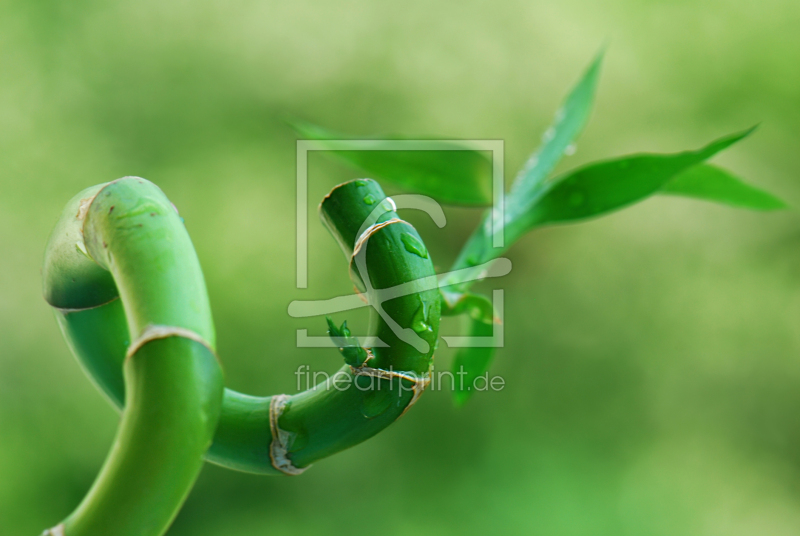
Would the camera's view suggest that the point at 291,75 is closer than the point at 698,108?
No

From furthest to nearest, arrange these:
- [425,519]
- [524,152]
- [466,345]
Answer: [524,152]
[425,519]
[466,345]

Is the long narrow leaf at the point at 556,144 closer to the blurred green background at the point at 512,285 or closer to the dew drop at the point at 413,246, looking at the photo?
the dew drop at the point at 413,246

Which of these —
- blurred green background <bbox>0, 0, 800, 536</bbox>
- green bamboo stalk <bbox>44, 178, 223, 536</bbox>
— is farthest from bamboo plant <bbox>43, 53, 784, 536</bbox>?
blurred green background <bbox>0, 0, 800, 536</bbox>

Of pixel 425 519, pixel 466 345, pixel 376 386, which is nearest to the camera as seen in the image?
pixel 376 386

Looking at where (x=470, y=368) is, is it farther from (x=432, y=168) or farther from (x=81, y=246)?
(x=81, y=246)

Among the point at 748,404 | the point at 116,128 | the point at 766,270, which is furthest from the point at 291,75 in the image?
the point at 748,404

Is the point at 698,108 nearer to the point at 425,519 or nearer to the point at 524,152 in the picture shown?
the point at 524,152

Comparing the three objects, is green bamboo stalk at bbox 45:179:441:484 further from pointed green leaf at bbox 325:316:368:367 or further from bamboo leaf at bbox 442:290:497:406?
bamboo leaf at bbox 442:290:497:406
